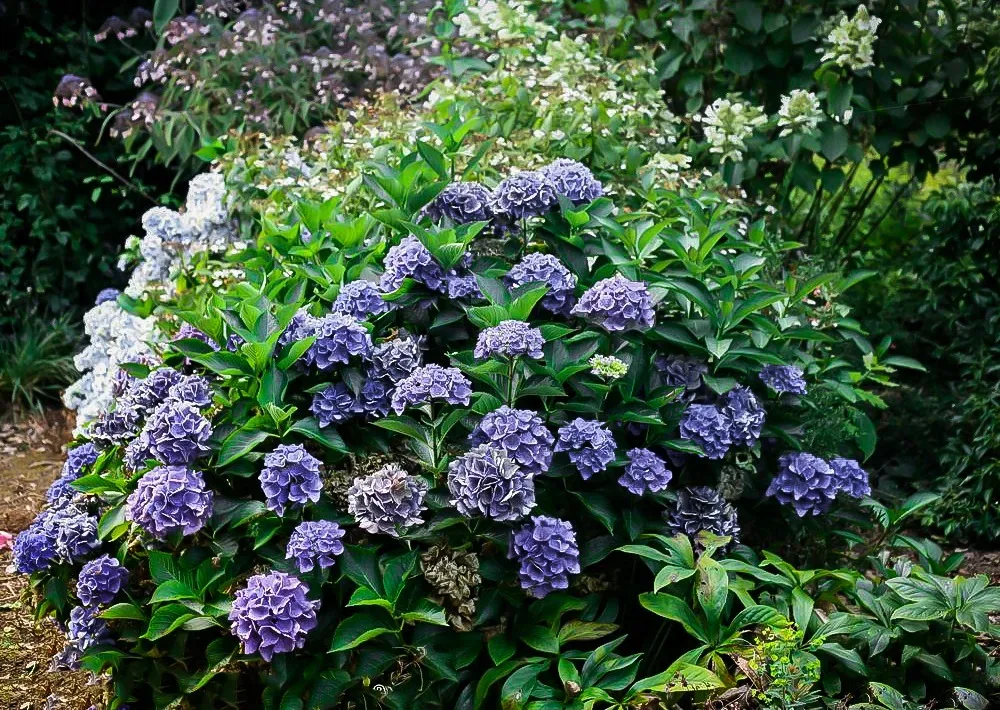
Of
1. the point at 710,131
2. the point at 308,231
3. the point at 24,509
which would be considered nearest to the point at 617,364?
the point at 308,231

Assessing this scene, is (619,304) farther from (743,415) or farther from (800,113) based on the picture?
(800,113)

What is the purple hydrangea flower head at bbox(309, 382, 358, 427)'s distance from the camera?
7.57 feet

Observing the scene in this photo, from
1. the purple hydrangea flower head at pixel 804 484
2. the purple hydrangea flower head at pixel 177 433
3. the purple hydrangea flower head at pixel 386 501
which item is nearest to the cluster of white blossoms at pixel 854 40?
the purple hydrangea flower head at pixel 804 484

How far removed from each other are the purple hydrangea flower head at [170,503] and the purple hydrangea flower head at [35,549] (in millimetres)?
319

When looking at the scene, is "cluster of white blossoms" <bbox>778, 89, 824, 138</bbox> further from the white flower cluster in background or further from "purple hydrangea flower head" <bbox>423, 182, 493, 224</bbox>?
the white flower cluster in background

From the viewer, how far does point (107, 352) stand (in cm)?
346

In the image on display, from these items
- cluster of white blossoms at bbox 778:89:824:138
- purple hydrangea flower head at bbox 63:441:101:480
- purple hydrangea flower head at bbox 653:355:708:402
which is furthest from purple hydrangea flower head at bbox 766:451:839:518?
purple hydrangea flower head at bbox 63:441:101:480

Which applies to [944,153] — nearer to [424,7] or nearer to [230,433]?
[424,7]

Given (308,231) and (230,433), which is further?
(308,231)

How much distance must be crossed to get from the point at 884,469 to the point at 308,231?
93.4 inches

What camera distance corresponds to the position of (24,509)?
147 inches

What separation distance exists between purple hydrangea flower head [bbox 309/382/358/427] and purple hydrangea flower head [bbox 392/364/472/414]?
11 cm

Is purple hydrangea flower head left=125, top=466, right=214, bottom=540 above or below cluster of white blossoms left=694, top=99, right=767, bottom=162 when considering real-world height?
below

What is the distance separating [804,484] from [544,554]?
0.80 m
